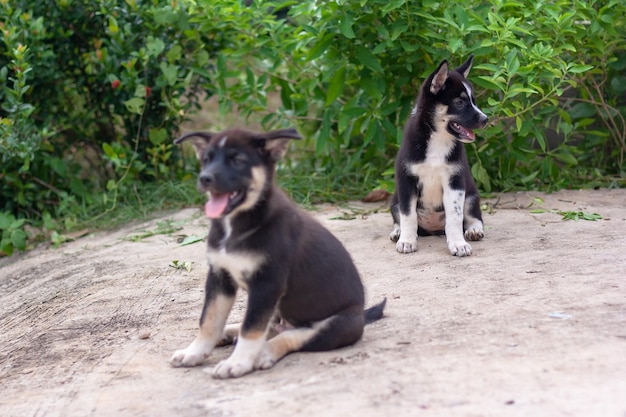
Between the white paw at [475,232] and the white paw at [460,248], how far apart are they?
0.41m

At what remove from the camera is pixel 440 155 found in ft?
21.2

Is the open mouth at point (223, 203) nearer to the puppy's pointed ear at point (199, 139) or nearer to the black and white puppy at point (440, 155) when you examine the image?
the puppy's pointed ear at point (199, 139)

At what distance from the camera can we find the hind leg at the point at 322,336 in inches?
167

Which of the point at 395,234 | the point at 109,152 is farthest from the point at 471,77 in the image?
the point at 109,152

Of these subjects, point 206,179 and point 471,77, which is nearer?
point 206,179

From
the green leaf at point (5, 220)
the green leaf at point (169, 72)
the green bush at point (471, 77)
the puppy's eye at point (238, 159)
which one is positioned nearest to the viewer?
the puppy's eye at point (238, 159)

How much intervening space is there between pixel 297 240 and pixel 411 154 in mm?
2473

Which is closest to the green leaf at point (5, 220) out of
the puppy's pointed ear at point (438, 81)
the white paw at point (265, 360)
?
the puppy's pointed ear at point (438, 81)

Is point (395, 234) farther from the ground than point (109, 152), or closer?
closer

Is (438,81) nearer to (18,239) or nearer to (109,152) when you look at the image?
(109,152)

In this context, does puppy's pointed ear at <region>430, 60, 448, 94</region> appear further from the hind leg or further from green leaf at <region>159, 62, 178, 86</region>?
green leaf at <region>159, 62, 178, 86</region>

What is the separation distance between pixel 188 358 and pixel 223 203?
0.83m

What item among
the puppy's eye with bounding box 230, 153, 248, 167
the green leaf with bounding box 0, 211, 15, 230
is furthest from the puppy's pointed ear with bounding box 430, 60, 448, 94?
the green leaf with bounding box 0, 211, 15, 230

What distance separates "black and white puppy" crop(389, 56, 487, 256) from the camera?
21.0ft
